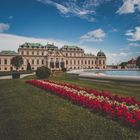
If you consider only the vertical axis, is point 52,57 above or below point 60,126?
above

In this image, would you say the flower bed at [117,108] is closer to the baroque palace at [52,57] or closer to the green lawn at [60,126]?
the green lawn at [60,126]

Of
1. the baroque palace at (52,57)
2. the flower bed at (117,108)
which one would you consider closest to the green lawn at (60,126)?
the flower bed at (117,108)

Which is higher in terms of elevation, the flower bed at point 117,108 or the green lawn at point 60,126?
the flower bed at point 117,108

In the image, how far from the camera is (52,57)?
333 ft

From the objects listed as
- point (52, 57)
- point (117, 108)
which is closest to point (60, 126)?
point (117, 108)

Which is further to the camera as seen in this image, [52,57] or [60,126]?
[52,57]

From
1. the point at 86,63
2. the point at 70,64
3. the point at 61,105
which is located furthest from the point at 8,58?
the point at 61,105

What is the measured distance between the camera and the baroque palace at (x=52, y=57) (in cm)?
9618

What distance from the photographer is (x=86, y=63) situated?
4520 inches

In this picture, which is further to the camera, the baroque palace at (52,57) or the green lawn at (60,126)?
the baroque palace at (52,57)

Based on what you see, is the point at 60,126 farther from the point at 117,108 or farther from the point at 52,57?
the point at 52,57

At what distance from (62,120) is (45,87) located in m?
7.80

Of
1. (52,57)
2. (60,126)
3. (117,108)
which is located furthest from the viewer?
(52,57)

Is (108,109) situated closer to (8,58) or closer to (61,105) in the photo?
(61,105)
